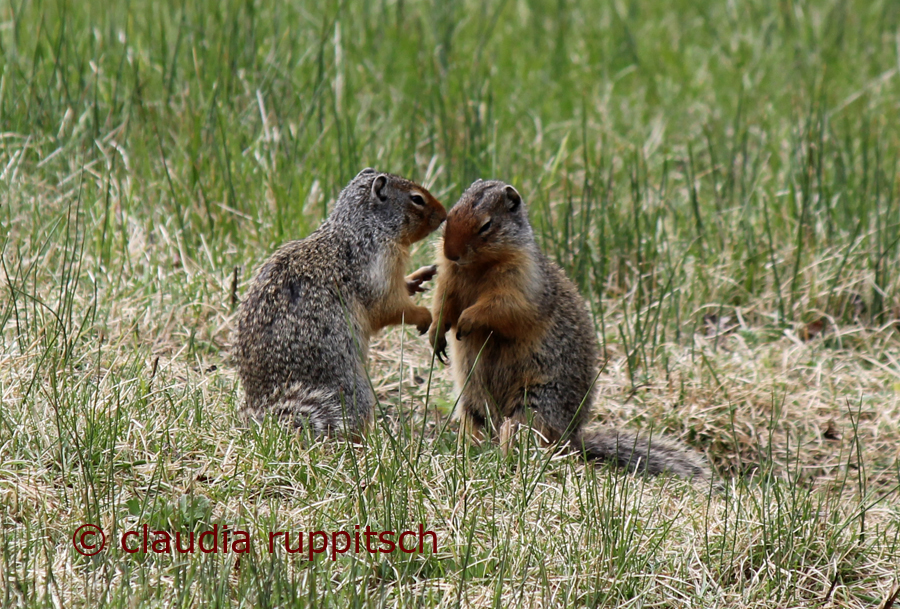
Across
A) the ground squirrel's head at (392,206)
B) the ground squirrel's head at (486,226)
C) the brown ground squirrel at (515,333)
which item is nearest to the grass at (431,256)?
the brown ground squirrel at (515,333)

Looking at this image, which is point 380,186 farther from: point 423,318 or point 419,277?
point 423,318

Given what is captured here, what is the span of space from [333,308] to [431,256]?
1.77 meters

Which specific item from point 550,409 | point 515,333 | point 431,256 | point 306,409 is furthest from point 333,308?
point 431,256

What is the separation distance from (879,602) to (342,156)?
3902 millimetres

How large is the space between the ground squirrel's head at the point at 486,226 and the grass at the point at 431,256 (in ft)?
2.27

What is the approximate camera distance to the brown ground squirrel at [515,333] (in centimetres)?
475

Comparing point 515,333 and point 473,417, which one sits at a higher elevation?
point 515,333

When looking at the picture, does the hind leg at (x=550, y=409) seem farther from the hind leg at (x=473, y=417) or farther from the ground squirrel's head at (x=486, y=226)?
the ground squirrel's head at (x=486, y=226)

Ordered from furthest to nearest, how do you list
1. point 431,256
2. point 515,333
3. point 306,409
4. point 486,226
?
point 431,256, point 515,333, point 486,226, point 306,409

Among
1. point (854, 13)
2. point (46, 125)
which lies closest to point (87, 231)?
point (46, 125)

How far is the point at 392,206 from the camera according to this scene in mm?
5047

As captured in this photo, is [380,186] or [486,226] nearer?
[486,226]

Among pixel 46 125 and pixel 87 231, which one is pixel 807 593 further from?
pixel 46 125

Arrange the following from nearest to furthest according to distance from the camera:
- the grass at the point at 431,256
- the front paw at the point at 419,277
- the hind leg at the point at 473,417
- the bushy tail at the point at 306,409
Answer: the grass at the point at 431,256
the bushy tail at the point at 306,409
the hind leg at the point at 473,417
the front paw at the point at 419,277
